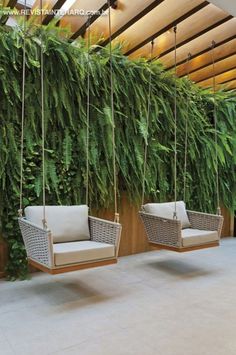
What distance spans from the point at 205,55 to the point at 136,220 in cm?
242

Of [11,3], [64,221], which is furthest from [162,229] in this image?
[11,3]

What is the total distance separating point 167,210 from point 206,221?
0.49 meters

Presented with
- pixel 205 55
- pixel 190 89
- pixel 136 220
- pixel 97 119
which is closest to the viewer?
pixel 97 119

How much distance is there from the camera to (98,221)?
3.09 meters

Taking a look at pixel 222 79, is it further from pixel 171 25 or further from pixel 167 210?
pixel 167 210

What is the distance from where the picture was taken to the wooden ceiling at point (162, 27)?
9.62 feet

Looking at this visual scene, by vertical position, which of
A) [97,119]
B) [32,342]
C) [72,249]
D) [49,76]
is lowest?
[32,342]

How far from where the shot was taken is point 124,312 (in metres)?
2.42

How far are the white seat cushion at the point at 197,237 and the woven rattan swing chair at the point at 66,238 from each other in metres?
0.83

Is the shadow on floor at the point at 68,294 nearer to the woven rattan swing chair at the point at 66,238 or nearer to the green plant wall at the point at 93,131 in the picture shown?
the woven rattan swing chair at the point at 66,238

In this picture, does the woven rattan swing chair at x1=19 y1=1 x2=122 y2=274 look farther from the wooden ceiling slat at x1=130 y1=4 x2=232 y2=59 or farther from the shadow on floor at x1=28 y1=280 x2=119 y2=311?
the wooden ceiling slat at x1=130 y1=4 x2=232 y2=59

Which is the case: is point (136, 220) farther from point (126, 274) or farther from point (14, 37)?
point (14, 37)

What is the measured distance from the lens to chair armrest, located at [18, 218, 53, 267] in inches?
96.0

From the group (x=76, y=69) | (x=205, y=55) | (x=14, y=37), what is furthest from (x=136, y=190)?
(x=14, y=37)
